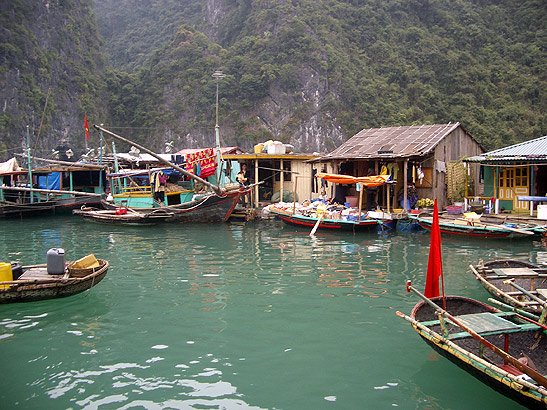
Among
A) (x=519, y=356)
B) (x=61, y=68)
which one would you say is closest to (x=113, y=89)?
(x=61, y=68)

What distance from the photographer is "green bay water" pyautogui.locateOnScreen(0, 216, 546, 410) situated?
5254mm

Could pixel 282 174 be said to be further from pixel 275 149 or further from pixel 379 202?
pixel 379 202

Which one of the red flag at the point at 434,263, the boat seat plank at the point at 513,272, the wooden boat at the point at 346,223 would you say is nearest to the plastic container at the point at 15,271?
the red flag at the point at 434,263

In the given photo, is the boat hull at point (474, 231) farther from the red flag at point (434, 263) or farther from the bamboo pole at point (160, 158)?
the red flag at point (434, 263)

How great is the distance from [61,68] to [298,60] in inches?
1043

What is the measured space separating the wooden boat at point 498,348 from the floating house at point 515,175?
454 inches

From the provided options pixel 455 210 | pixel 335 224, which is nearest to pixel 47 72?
pixel 335 224

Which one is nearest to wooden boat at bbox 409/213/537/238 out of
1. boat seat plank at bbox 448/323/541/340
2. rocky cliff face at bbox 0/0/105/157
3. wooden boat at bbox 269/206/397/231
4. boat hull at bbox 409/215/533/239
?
boat hull at bbox 409/215/533/239

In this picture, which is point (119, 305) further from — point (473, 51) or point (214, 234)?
point (473, 51)

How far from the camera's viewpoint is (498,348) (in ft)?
16.4

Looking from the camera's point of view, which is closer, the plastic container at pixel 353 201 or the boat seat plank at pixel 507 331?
the boat seat plank at pixel 507 331

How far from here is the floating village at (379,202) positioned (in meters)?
6.42

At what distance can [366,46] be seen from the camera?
48938 mm

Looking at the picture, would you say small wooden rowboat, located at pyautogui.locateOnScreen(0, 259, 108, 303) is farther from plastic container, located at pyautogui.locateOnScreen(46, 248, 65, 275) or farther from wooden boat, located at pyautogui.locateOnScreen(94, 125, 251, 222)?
wooden boat, located at pyautogui.locateOnScreen(94, 125, 251, 222)
